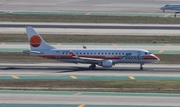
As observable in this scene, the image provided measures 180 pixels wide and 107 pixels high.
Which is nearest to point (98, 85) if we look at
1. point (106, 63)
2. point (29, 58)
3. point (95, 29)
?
point (106, 63)

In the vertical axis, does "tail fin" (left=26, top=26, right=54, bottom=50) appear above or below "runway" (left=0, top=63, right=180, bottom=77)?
above

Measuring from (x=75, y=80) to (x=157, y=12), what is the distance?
7292 centimetres

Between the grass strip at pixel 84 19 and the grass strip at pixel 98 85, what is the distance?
5509 cm

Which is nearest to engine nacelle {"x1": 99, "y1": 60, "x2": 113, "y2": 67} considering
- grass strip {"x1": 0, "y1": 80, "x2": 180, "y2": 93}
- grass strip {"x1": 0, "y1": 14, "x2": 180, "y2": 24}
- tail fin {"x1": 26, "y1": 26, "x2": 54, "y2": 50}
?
tail fin {"x1": 26, "y1": 26, "x2": 54, "y2": 50}

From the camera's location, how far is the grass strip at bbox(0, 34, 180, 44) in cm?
9700

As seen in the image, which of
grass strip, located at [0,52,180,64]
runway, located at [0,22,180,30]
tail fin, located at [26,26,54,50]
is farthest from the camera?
runway, located at [0,22,180,30]

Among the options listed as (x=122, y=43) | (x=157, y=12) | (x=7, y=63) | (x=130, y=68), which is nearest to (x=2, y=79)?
(x=7, y=63)

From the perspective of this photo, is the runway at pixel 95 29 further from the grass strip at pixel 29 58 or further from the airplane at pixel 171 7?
the airplane at pixel 171 7

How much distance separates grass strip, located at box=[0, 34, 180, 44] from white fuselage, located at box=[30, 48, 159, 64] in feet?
68.5

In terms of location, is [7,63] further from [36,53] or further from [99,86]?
[99,86]

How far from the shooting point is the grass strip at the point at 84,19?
11950 cm

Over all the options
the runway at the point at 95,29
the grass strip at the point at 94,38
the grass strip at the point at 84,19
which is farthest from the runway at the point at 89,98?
the grass strip at the point at 84,19

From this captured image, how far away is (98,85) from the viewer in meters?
62.8

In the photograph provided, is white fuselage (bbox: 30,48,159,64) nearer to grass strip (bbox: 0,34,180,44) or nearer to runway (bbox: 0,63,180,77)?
runway (bbox: 0,63,180,77)
